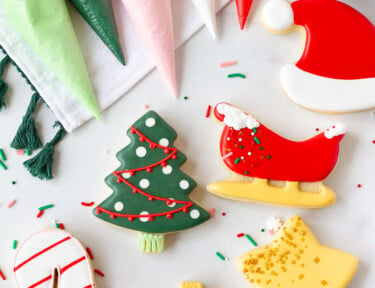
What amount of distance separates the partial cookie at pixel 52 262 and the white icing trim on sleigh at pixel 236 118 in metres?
A: 0.50

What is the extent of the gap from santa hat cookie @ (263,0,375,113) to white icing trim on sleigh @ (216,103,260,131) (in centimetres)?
14

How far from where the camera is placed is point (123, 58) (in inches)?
49.4

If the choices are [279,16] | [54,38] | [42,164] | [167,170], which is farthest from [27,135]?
[279,16]

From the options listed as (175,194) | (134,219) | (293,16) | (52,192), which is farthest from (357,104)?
(52,192)

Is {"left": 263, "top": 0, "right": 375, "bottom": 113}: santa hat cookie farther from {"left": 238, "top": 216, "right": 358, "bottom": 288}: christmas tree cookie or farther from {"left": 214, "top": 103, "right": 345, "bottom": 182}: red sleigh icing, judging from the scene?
{"left": 238, "top": 216, "right": 358, "bottom": 288}: christmas tree cookie

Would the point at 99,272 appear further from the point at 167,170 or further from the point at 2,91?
the point at 2,91

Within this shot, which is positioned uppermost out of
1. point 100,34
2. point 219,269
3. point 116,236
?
point 100,34

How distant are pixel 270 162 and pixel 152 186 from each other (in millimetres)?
317

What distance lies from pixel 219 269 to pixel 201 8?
27.6 inches

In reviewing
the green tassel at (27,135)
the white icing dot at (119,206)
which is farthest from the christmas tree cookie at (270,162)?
the green tassel at (27,135)

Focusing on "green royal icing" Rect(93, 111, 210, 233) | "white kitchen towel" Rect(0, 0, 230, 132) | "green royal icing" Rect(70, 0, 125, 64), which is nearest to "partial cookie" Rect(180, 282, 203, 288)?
"green royal icing" Rect(93, 111, 210, 233)

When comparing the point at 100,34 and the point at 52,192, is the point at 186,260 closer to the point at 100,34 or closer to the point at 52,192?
the point at 52,192

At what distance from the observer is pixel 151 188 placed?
1195 mm

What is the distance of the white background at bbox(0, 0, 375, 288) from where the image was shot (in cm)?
122
